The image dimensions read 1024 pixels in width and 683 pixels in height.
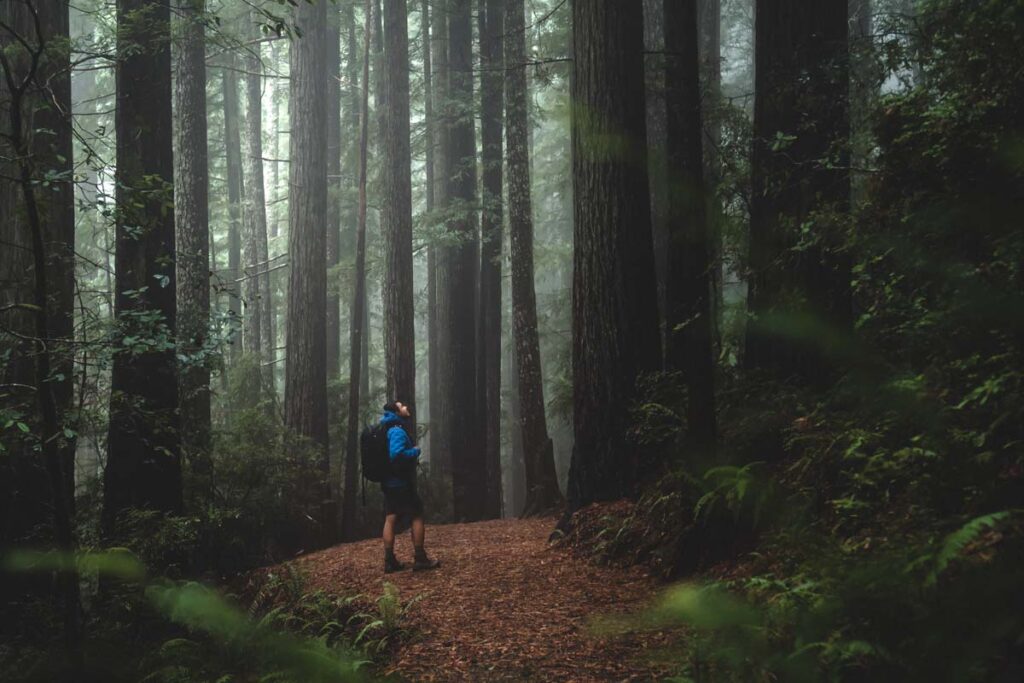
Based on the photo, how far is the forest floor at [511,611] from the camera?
5.34 metres

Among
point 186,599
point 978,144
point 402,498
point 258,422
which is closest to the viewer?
point 186,599

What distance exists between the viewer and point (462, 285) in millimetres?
18234

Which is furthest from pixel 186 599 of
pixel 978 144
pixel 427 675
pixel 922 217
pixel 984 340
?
pixel 978 144

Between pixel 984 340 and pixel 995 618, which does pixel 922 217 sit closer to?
pixel 984 340

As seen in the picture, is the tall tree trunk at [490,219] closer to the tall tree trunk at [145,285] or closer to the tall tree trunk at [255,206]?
the tall tree trunk at [145,285]

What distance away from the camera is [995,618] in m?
2.80

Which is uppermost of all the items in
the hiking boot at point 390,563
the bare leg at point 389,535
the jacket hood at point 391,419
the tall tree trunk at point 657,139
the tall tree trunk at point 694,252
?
the tall tree trunk at point 657,139

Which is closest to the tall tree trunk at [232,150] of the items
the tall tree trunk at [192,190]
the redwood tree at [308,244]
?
the redwood tree at [308,244]

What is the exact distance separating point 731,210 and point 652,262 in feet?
3.92

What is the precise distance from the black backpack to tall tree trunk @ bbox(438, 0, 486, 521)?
25.1 ft

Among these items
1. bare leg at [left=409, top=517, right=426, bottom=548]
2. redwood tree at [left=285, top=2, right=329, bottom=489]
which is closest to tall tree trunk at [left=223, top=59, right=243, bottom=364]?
redwood tree at [left=285, top=2, right=329, bottom=489]

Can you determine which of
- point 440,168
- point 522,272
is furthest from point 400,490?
point 440,168

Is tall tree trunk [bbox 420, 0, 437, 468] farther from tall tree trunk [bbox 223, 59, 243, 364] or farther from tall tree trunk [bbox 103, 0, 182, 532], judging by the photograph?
tall tree trunk [bbox 103, 0, 182, 532]

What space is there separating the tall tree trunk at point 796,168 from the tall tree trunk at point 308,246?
9.40m
